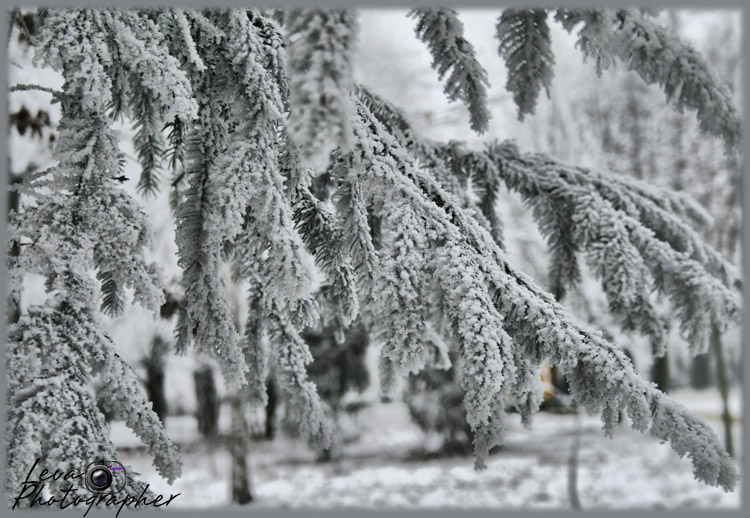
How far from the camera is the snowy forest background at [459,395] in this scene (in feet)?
25.1

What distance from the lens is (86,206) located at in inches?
48.6

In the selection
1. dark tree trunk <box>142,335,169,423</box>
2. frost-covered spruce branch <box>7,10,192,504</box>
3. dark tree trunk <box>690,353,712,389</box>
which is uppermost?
frost-covered spruce branch <box>7,10,192,504</box>

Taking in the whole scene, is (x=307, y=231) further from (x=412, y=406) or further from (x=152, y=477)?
(x=412, y=406)

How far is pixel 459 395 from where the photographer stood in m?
8.91

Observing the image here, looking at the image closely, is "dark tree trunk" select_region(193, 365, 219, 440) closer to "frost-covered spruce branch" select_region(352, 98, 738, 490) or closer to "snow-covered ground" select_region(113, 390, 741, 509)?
"snow-covered ground" select_region(113, 390, 741, 509)

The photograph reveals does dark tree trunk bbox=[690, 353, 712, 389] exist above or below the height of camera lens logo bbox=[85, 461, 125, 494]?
below

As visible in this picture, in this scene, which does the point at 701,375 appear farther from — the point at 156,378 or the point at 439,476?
the point at 156,378

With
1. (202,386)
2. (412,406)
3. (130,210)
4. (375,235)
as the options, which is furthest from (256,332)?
(202,386)

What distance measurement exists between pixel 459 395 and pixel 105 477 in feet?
26.8

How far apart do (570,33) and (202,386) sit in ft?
39.4

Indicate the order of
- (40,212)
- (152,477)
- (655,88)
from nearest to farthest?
(40,212)
(152,477)
(655,88)

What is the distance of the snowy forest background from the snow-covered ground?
0.04 meters

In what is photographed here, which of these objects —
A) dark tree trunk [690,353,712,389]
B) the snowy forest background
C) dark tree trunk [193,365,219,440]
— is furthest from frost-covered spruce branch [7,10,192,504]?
dark tree trunk [690,353,712,389]

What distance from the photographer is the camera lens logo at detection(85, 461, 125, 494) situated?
111cm
